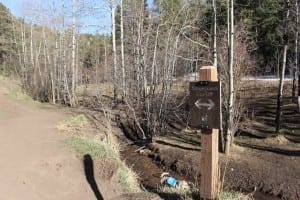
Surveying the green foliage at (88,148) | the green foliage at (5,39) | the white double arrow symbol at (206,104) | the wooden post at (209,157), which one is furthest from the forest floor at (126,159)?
the green foliage at (5,39)

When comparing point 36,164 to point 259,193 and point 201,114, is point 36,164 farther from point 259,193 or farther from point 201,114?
point 259,193

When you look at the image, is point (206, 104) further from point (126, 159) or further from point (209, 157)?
point (126, 159)

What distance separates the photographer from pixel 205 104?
21.3 feet

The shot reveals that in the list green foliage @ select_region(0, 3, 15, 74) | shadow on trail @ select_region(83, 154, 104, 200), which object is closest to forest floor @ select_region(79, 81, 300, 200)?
shadow on trail @ select_region(83, 154, 104, 200)

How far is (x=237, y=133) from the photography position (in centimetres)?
1773

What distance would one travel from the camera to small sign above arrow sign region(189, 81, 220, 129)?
636 cm

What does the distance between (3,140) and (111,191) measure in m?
4.33

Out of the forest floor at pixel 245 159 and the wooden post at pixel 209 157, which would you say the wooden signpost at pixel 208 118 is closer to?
the wooden post at pixel 209 157

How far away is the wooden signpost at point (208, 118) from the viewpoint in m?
6.39

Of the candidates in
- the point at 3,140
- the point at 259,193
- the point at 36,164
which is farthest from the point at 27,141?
the point at 259,193

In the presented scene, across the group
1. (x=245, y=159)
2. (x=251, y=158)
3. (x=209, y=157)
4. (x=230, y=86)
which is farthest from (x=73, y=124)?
(x=209, y=157)

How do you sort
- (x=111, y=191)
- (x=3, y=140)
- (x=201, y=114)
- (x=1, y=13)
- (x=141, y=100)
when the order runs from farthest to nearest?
1. (x=1, y=13)
2. (x=141, y=100)
3. (x=3, y=140)
4. (x=111, y=191)
5. (x=201, y=114)

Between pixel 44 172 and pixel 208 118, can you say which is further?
pixel 44 172

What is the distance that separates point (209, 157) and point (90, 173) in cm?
378
